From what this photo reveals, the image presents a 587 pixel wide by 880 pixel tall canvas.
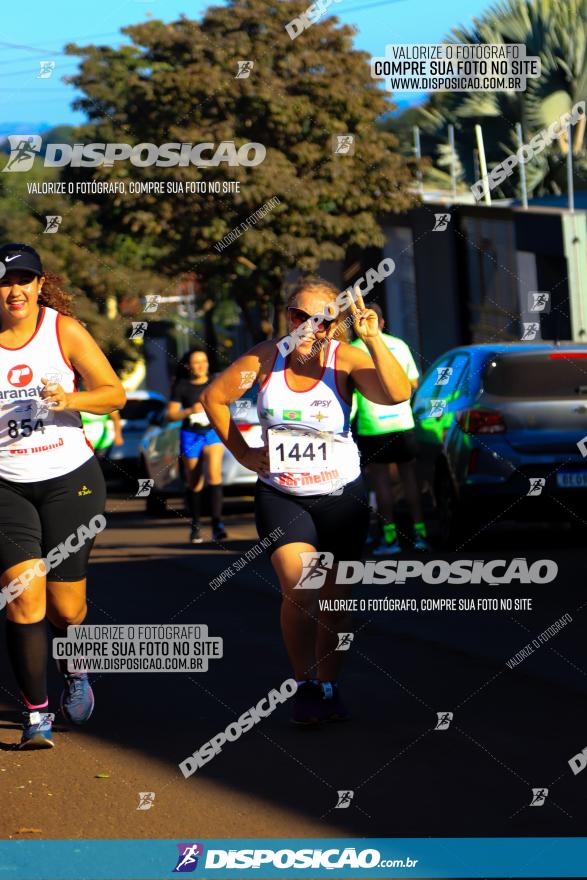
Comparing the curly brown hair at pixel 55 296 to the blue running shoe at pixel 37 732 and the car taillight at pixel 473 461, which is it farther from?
the car taillight at pixel 473 461

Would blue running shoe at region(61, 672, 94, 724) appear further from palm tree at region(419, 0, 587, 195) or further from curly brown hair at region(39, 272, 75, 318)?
palm tree at region(419, 0, 587, 195)

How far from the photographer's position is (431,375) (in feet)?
49.4

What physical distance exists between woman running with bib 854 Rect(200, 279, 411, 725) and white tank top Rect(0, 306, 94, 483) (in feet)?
2.21

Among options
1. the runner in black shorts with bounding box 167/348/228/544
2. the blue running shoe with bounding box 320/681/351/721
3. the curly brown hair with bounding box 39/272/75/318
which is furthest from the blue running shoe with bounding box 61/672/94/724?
the runner in black shorts with bounding box 167/348/228/544

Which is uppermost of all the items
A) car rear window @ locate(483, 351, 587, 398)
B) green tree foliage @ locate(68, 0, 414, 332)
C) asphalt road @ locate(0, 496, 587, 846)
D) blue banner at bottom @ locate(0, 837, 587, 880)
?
green tree foliage @ locate(68, 0, 414, 332)

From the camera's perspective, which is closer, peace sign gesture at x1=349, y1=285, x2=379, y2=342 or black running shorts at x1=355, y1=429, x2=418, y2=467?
peace sign gesture at x1=349, y1=285, x2=379, y2=342

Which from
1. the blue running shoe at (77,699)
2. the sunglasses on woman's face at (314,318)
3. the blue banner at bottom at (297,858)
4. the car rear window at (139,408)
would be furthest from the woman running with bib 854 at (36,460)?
the car rear window at (139,408)

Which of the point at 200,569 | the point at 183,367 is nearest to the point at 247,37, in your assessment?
the point at 183,367

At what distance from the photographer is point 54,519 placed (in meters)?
7.00

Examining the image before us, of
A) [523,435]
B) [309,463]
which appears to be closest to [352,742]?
[309,463]

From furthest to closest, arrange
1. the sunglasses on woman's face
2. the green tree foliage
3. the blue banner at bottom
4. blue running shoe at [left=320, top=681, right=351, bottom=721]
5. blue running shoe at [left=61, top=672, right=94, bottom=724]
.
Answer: the green tree foliage
blue running shoe at [left=61, top=672, right=94, bottom=724]
blue running shoe at [left=320, top=681, right=351, bottom=721]
the sunglasses on woman's face
the blue banner at bottom

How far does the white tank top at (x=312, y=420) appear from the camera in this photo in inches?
279

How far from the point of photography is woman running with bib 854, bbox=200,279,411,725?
708 cm

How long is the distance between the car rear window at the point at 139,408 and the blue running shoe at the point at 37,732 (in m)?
26.6
